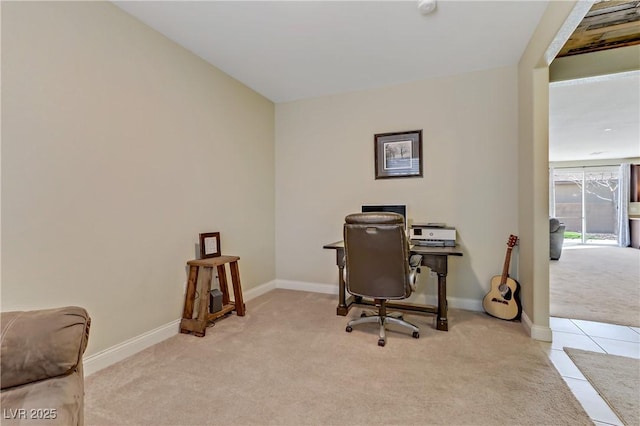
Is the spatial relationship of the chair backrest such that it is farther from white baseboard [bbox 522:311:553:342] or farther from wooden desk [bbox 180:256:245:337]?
wooden desk [bbox 180:256:245:337]

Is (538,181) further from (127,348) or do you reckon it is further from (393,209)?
(127,348)

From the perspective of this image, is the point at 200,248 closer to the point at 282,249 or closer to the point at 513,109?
the point at 282,249

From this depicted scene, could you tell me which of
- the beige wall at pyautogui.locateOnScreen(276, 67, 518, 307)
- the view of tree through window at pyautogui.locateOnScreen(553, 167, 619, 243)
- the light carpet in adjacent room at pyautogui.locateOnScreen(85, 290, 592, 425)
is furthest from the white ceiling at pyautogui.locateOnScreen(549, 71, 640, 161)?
the light carpet in adjacent room at pyautogui.locateOnScreen(85, 290, 592, 425)

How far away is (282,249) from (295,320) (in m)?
1.29

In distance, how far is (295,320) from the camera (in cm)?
270

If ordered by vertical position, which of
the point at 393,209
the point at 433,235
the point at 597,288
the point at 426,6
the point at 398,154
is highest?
the point at 426,6

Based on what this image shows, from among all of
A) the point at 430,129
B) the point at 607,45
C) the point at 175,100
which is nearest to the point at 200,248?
the point at 175,100

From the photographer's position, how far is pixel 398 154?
3260 mm

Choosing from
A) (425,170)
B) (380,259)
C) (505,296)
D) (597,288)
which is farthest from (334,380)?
(597,288)

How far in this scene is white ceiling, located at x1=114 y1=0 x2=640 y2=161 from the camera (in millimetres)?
2027

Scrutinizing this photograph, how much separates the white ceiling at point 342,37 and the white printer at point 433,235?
1.62 metres

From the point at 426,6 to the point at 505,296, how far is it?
2.53 meters

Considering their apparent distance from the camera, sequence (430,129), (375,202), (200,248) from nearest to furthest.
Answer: (200,248)
(430,129)
(375,202)

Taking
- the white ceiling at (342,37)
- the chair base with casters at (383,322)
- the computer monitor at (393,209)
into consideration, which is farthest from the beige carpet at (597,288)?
the white ceiling at (342,37)
